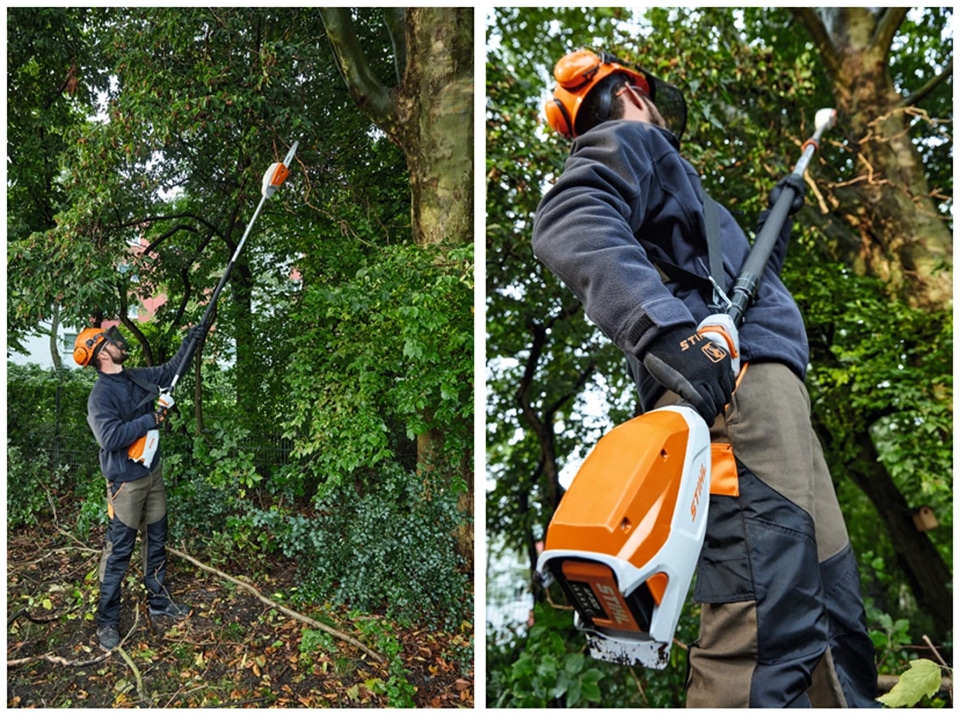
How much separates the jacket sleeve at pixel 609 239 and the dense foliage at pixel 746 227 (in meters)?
1.86

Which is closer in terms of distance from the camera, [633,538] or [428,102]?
[633,538]

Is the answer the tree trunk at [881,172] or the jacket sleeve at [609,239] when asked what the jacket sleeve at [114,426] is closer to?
the jacket sleeve at [609,239]

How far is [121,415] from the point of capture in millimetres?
2561

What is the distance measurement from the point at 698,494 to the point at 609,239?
479 mm

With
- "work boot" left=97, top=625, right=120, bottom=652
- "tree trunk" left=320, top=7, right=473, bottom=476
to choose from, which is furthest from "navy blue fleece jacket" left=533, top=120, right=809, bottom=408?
"work boot" left=97, top=625, right=120, bottom=652

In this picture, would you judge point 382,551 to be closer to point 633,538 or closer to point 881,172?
point 633,538

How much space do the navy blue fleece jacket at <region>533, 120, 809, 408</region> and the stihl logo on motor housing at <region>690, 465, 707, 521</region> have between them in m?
0.24

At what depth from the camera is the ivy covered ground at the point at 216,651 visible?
2508mm

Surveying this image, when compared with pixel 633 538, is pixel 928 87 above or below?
above

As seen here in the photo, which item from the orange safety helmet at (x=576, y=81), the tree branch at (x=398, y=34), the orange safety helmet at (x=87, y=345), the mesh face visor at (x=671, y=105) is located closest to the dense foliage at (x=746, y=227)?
the tree branch at (x=398, y=34)

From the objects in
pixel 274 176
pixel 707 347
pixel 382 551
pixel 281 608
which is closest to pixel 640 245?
pixel 707 347

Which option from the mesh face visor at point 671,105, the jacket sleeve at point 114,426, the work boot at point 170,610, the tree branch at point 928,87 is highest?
the tree branch at point 928,87

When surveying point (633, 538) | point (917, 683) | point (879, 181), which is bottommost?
point (917, 683)

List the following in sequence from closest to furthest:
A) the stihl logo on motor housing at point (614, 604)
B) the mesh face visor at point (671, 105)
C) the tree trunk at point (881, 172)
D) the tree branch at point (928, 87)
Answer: the stihl logo on motor housing at point (614, 604) < the mesh face visor at point (671, 105) < the tree trunk at point (881, 172) < the tree branch at point (928, 87)
